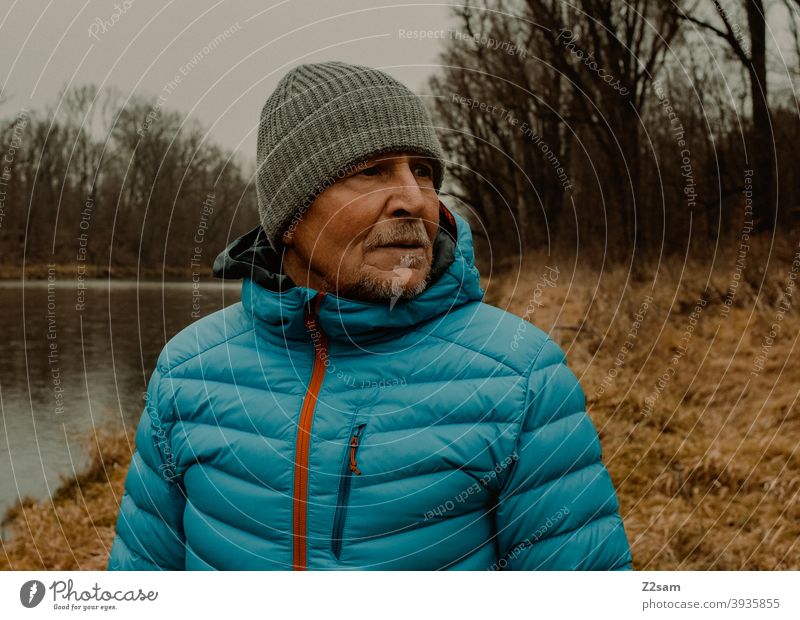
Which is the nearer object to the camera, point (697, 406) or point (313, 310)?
point (313, 310)

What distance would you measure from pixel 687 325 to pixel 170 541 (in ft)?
13.5

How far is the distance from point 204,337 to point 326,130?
639 millimetres

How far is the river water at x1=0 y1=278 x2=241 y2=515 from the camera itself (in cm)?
318

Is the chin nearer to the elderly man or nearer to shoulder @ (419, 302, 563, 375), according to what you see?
the elderly man

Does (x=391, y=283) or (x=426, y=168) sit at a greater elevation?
(x=426, y=168)

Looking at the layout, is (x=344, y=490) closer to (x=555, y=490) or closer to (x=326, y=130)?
(x=555, y=490)

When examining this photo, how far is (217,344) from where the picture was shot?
5.46 ft

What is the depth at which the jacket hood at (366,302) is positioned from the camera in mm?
1492

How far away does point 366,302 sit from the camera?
151 centimetres

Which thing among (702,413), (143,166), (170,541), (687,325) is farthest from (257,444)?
(687,325)

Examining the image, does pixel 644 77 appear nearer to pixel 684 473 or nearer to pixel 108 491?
pixel 684 473

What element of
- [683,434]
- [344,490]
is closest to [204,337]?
[344,490]

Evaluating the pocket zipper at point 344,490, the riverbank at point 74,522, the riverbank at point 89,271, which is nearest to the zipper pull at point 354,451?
the pocket zipper at point 344,490

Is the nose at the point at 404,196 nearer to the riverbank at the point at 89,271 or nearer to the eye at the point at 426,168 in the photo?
the eye at the point at 426,168
